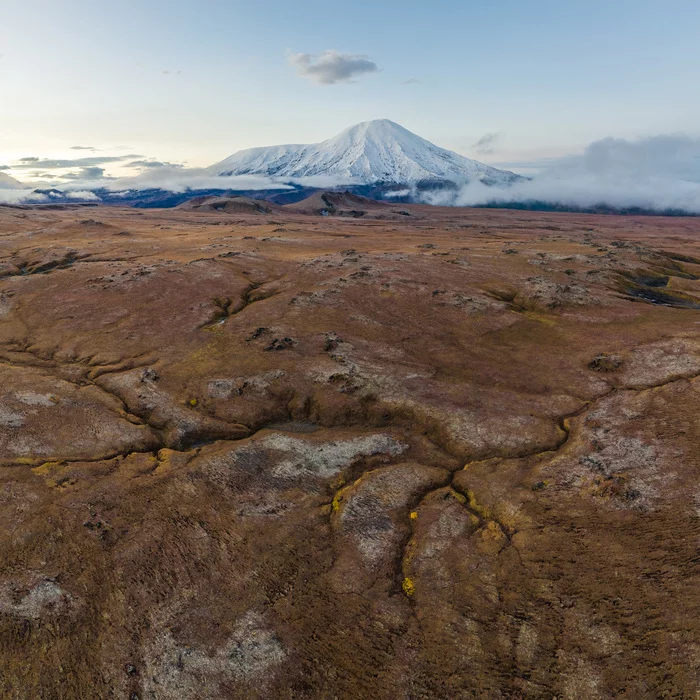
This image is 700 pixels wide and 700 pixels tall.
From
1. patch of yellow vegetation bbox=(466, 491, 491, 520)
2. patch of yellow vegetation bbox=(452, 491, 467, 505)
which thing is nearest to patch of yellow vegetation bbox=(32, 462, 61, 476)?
patch of yellow vegetation bbox=(452, 491, 467, 505)

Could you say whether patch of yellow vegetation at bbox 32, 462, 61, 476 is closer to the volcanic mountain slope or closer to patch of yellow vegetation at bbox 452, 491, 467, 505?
the volcanic mountain slope

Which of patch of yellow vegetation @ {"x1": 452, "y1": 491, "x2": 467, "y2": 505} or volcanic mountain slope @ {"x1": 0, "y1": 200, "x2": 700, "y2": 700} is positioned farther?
patch of yellow vegetation @ {"x1": 452, "y1": 491, "x2": 467, "y2": 505}

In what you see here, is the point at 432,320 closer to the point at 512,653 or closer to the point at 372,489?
the point at 372,489

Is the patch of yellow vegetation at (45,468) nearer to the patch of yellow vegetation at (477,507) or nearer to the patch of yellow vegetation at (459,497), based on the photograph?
the patch of yellow vegetation at (459,497)

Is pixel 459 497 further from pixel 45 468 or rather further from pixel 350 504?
pixel 45 468

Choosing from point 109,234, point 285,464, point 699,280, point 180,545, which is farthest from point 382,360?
point 109,234

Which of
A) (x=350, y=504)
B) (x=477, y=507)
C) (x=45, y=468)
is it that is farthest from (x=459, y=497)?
(x=45, y=468)

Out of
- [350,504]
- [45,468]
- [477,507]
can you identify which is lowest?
[45,468]

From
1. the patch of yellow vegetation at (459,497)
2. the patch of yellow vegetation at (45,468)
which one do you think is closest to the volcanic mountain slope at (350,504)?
the patch of yellow vegetation at (459,497)
